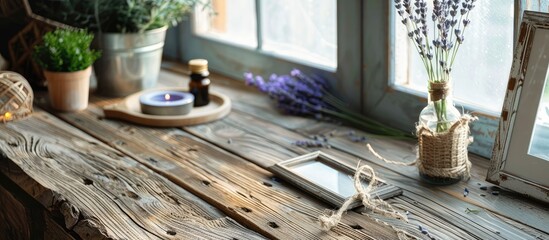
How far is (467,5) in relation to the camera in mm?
1314

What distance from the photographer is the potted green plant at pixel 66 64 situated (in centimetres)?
183

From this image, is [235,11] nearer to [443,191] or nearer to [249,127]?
[249,127]

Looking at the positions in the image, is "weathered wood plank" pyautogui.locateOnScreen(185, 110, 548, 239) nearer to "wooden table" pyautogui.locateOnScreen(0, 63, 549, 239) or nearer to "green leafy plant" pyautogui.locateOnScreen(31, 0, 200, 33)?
"wooden table" pyautogui.locateOnScreen(0, 63, 549, 239)

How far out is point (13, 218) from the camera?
1.61m

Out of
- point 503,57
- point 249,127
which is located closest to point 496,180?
point 503,57

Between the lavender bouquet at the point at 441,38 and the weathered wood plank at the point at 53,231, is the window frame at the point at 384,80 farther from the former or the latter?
the weathered wood plank at the point at 53,231

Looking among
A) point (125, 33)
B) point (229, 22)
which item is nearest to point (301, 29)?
point (229, 22)

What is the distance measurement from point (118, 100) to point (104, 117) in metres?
0.13

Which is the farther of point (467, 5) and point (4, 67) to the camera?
point (4, 67)

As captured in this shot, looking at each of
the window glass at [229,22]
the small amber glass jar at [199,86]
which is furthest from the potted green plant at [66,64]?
the window glass at [229,22]

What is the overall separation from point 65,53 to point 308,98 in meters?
0.57

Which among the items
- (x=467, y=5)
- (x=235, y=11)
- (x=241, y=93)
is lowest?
(x=241, y=93)

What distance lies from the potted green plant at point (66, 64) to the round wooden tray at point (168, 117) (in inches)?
3.5

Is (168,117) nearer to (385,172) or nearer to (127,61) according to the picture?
(127,61)
